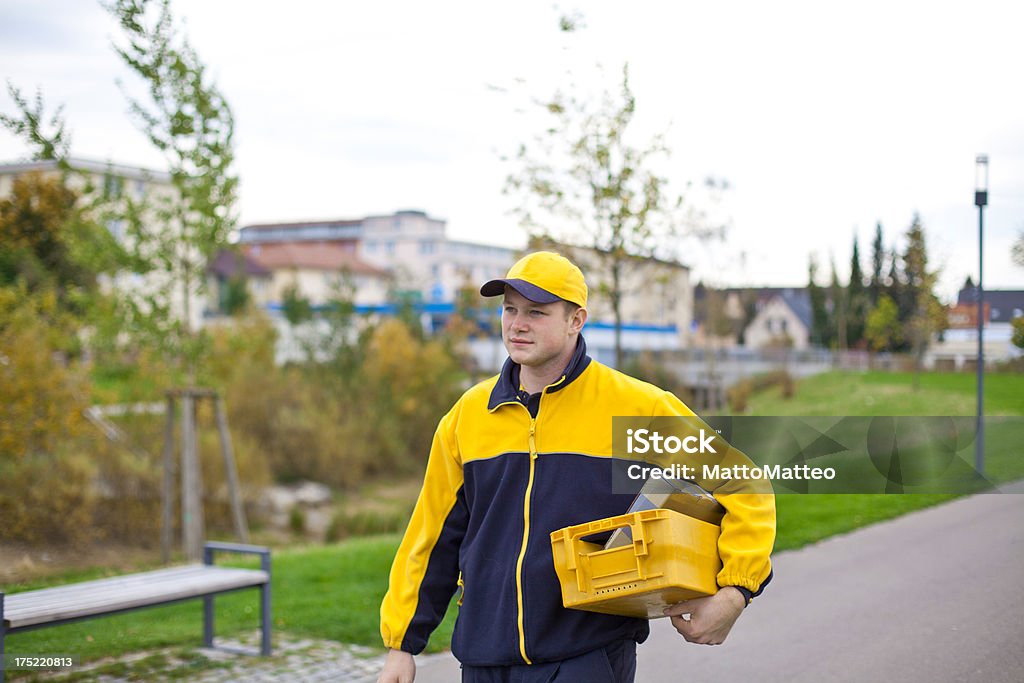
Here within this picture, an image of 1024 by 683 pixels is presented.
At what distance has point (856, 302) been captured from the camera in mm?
15250

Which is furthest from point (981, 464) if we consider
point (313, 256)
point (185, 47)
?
point (313, 256)

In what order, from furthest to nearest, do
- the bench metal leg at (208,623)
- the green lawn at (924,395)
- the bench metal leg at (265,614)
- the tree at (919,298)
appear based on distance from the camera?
the tree at (919,298)
the green lawn at (924,395)
the bench metal leg at (208,623)
the bench metal leg at (265,614)

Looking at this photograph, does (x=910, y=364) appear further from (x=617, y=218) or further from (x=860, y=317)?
(x=617, y=218)

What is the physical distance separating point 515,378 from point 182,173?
10969mm

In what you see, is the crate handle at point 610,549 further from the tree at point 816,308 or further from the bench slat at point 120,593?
the tree at point 816,308

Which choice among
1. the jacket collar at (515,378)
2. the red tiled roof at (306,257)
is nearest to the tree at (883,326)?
the jacket collar at (515,378)

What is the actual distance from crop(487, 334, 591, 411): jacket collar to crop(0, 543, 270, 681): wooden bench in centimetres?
391

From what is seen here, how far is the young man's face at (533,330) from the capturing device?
3475 millimetres

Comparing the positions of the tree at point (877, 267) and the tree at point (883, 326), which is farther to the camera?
the tree at point (877, 267)

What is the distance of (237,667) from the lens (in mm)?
7211

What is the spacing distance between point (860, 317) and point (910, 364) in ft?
8.13

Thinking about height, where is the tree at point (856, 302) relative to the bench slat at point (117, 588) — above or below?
above

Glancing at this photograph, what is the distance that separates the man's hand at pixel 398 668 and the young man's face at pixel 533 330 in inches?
42.9

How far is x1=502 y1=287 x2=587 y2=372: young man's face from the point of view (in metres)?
3.47
